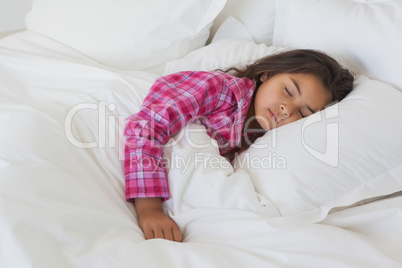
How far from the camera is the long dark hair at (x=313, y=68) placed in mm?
1126

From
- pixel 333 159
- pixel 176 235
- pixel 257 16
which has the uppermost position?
pixel 257 16

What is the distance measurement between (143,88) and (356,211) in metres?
0.61

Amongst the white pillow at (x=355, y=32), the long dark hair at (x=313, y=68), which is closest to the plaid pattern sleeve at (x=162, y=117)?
the long dark hair at (x=313, y=68)

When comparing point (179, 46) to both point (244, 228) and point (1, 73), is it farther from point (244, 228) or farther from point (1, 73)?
point (244, 228)

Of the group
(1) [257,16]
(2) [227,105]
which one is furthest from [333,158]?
(1) [257,16]

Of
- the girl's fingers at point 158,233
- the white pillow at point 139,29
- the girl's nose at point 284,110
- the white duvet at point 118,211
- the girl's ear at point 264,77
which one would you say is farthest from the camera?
the white pillow at point 139,29

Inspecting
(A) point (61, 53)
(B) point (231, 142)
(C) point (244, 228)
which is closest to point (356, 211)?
(C) point (244, 228)

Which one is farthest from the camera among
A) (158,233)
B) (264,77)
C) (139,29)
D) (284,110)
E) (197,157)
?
(139,29)

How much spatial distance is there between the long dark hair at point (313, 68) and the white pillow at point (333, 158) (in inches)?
4.3

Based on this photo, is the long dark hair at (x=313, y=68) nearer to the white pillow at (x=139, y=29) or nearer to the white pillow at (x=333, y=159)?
the white pillow at (x=333, y=159)

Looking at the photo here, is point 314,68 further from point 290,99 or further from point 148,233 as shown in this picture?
point 148,233

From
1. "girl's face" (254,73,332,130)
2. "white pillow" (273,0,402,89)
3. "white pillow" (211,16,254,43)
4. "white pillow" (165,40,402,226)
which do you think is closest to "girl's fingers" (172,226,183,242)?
"white pillow" (165,40,402,226)

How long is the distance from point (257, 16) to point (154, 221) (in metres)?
0.88

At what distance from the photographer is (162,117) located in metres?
1.00
